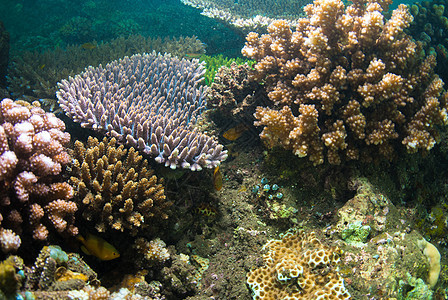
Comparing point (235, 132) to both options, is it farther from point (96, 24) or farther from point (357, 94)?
point (96, 24)

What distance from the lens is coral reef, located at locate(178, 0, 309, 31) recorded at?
7773 mm

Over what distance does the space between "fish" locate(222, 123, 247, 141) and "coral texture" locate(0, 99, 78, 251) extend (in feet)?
7.31

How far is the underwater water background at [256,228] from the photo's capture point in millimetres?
2570

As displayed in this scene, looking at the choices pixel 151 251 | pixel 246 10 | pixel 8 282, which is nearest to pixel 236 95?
pixel 151 251

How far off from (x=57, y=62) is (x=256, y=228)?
619 cm

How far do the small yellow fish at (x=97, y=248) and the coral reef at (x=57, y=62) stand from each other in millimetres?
3728

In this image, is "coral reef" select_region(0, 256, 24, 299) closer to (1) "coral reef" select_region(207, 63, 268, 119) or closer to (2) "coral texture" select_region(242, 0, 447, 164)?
(2) "coral texture" select_region(242, 0, 447, 164)

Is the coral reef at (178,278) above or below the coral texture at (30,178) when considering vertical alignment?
below

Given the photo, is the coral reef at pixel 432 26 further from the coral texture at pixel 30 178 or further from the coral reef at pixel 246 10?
the coral texture at pixel 30 178

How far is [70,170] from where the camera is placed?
2.94m

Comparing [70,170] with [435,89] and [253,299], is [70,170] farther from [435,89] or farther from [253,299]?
[435,89]

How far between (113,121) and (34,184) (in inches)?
49.3

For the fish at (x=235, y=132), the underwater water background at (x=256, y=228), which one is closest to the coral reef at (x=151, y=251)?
the underwater water background at (x=256, y=228)

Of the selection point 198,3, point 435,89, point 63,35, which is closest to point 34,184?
point 435,89
